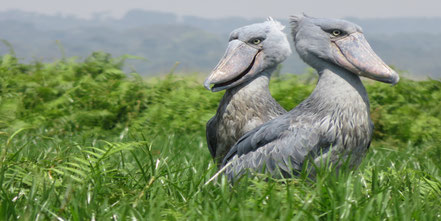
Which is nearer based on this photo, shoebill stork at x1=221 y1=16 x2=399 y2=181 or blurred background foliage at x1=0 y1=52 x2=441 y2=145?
shoebill stork at x1=221 y1=16 x2=399 y2=181

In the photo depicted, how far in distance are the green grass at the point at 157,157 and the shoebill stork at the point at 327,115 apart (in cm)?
14

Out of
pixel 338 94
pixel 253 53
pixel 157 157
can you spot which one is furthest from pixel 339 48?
pixel 157 157

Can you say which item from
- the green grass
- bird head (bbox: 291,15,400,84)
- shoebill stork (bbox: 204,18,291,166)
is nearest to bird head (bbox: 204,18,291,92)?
shoebill stork (bbox: 204,18,291,166)

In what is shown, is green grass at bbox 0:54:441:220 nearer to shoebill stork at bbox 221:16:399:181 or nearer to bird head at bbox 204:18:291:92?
shoebill stork at bbox 221:16:399:181

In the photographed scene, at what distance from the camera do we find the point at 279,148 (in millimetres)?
3205

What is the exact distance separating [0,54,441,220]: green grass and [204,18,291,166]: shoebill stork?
0.43 meters


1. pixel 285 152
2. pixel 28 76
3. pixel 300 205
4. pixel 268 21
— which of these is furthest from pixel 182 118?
pixel 300 205

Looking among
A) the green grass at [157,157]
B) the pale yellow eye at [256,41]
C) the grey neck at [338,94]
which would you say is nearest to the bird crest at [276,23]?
the pale yellow eye at [256,41]

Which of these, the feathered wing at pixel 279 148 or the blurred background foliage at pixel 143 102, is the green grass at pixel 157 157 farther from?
the feathered wing at pixel 279 148

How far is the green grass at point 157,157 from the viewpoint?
2586 millimetres

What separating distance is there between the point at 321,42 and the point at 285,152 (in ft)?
2.23

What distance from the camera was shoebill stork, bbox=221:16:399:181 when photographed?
3.09m

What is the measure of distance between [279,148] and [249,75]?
0.66m

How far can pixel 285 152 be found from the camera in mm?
3178
